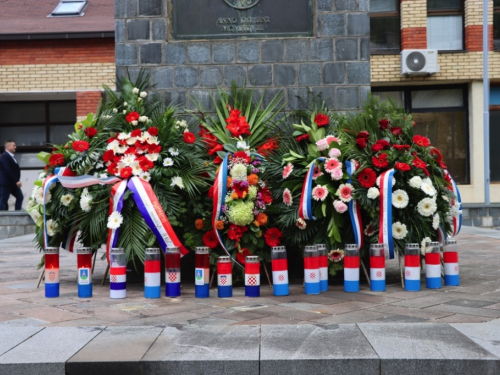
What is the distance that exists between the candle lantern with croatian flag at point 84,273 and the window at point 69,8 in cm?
1584

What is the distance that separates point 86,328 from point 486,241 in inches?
345

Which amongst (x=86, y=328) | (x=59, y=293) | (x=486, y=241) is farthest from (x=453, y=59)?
(x=86, y=328)

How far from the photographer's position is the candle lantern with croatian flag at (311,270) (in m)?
6.44

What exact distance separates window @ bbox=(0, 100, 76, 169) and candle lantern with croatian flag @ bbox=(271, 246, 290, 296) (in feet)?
52.5

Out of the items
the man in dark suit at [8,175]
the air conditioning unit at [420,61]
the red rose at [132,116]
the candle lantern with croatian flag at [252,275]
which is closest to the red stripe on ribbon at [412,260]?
the candle lantern with croatian flag at [252,275]

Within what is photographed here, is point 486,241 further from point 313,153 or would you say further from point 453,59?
point 453,59

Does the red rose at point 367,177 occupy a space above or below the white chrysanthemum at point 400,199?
above

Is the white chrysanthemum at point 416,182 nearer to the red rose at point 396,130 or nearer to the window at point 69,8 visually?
the red rose at point 396,130

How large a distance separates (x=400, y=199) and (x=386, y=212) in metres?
0.21

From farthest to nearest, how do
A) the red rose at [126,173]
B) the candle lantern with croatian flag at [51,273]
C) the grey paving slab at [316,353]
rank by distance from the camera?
the red rose at [126,173] → the candle lantern with croatian flag at [51,273] → the grey paving slab at [316,353]

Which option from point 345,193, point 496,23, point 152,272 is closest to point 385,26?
point 496,23

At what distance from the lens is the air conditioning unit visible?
1972cm

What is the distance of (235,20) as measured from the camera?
26.2 feet

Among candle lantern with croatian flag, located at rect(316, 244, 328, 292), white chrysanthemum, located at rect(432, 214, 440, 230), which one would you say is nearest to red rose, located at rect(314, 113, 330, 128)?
candle lantern with croatian flag, located at rect(316, 244, 328, 292)
